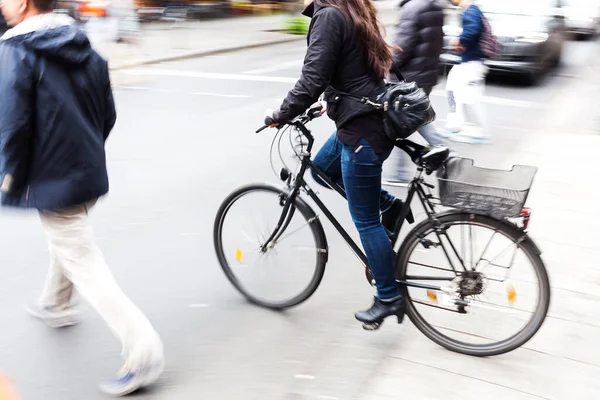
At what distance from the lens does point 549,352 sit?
358cm

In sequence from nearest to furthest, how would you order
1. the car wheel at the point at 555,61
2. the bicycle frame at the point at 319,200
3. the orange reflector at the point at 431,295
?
the bicycle frame at the point at 319,200
the orange reflector at the point at 431,295
the car wheel at the point at 555,61

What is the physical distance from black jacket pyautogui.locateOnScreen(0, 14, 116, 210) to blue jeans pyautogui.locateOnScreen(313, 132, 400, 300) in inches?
46.8

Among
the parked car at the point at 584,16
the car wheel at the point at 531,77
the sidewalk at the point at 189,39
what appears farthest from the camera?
the parked car at the point at 584,16

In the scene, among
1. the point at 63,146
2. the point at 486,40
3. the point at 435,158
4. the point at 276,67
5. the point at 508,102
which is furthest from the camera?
the point at 276,67

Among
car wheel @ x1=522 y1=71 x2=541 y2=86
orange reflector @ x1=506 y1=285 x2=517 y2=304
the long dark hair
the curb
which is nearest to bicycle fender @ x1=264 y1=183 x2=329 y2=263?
the long dark hair

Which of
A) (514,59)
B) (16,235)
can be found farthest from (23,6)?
(514,59)

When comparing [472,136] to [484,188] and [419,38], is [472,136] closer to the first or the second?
[419,38]

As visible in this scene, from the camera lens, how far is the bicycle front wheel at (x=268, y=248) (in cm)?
380

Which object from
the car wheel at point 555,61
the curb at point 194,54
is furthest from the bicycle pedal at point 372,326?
the car wheel at point 555,61

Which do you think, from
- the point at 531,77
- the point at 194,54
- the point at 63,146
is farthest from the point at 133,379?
the point at 194,54

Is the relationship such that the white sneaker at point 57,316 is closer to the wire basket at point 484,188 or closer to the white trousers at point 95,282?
the white trousers at point 95,282

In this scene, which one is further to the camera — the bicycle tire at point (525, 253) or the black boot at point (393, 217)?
the black boot at point (393, 217)

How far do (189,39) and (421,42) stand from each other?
12845 mm

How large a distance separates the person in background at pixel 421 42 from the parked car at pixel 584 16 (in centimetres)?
1502
